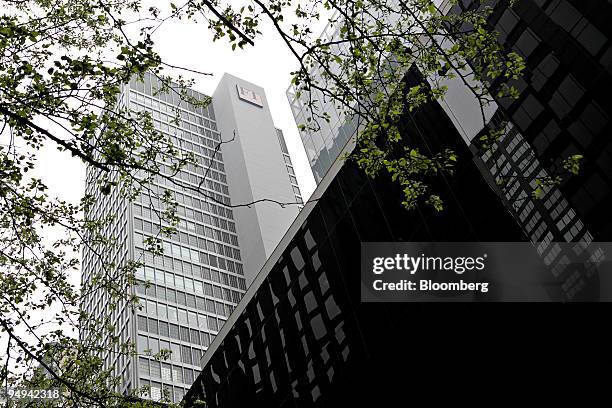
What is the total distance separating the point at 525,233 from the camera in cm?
1222

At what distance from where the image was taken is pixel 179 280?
7281 centimetres

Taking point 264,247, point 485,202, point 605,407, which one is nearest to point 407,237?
point 485,202

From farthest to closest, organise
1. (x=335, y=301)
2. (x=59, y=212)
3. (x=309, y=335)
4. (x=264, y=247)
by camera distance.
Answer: (x=264, y=247)
(x=309, y=335)
(x=335, y=301)
(x=59, y=212)

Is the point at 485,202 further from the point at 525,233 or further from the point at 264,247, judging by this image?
the point at 264,247

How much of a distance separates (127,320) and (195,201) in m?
26.7

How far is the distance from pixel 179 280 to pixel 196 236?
34.5 ft

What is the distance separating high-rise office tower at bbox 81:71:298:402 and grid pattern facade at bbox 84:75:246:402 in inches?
6.0

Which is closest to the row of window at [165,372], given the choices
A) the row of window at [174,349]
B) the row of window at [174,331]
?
the row of window at [174,349]

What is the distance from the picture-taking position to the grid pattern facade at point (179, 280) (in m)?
61.9

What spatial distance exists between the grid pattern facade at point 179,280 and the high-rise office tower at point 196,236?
0.15m

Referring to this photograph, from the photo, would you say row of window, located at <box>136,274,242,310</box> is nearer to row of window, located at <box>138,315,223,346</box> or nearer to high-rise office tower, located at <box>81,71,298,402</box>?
high-rise office tower, located at <box>81,71,298,402</box>

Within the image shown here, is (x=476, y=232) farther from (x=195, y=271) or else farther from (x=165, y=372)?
(x=195, y=271)

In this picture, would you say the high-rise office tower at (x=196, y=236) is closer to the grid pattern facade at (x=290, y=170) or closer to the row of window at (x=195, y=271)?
the row of window at (x=195, y=271)

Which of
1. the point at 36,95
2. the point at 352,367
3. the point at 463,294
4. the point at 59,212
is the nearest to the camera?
the point at 36,95
